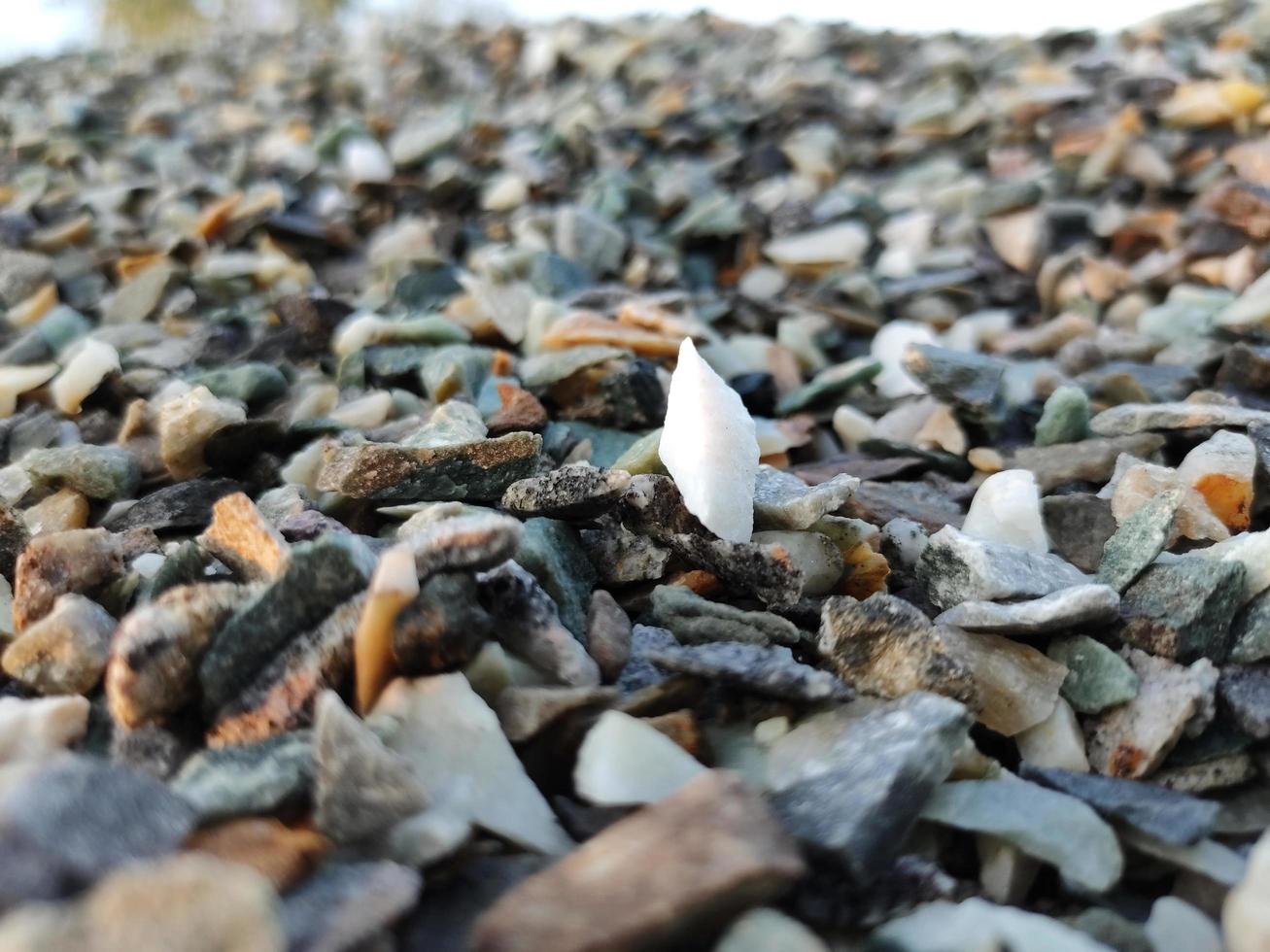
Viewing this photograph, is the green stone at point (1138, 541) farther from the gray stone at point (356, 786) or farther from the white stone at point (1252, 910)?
the gray stone at point (356, 786)

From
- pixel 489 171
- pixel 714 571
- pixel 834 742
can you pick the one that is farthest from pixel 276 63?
pixel 834 742

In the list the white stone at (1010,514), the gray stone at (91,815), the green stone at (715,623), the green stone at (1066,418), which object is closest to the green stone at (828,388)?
the green stone at (1066,418)

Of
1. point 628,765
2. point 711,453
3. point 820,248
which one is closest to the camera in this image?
point 628,765

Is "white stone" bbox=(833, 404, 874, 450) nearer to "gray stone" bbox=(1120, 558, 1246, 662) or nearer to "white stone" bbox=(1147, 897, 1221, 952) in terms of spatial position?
"gray stone" bbox=(1120, 558, 1246, 662)

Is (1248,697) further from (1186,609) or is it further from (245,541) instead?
(245,541)

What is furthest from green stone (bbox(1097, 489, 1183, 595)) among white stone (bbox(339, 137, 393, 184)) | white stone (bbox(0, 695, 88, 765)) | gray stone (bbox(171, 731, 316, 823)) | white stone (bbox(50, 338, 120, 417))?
white stone (bbox(339, 137, 393, 184))

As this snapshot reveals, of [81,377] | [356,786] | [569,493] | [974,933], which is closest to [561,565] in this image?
[569,493]
